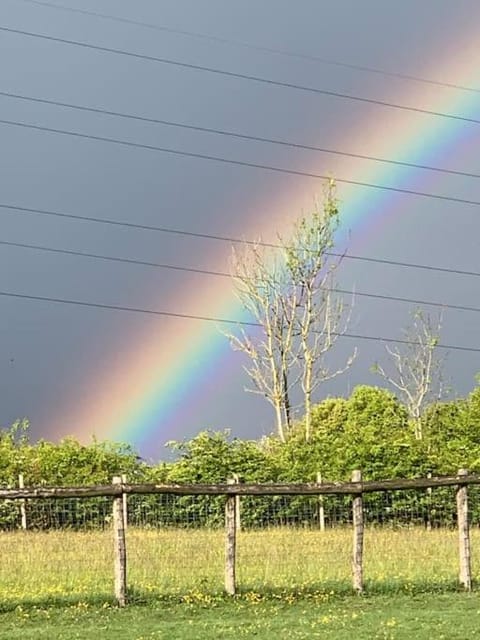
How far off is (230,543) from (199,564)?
2.57 feet

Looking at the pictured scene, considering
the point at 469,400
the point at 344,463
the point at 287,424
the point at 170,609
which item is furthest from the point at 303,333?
the point at 170,609

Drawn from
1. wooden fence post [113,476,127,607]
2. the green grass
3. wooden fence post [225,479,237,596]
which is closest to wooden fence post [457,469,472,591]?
the green grass

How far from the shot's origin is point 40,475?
32250 millimetres

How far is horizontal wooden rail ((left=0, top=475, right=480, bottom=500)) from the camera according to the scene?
13719 millimetres

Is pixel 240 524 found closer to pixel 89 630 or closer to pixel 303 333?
pixel 89 630

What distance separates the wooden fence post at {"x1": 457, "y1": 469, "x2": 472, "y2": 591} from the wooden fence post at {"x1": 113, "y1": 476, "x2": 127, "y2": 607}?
5298 millimetres

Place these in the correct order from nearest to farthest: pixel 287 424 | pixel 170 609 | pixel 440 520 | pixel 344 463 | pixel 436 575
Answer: pixel 170 609 → pixel 436 575 → pixel 440 520 → pixel 344 463 → pixel 287 424

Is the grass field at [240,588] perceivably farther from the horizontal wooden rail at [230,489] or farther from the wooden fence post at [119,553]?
the horizontal wooden rail at [230,489]

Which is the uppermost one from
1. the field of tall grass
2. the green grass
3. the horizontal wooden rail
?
the horizontal wooden rail

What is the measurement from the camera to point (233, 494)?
47.5 feet

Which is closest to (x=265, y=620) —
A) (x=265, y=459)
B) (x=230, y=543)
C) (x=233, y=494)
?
(x=230, y=543)

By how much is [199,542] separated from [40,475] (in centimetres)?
1827

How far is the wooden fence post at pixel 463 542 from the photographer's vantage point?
1498cm

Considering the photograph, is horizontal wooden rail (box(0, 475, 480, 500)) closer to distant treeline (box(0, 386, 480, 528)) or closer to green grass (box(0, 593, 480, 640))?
green grass (box(0, 593, 480, 640))
